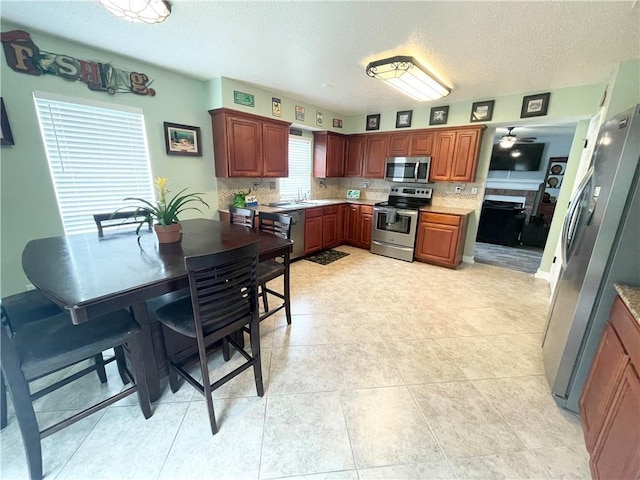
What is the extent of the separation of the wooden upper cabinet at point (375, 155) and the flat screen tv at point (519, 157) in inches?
140

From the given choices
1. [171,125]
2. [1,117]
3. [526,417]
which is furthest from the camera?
[171,125]

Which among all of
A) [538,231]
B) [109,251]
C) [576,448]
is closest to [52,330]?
[109,251]

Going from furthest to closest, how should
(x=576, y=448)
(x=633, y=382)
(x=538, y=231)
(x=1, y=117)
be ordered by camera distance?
(x=538, y=231), (x=1, y=117), (x=576, y=448), (x=633, y=382)

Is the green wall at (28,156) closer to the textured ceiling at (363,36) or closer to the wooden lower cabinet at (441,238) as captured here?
the textured ceiling at (363,36)

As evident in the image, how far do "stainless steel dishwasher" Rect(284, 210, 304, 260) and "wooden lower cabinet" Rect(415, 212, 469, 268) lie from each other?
189 centimetres

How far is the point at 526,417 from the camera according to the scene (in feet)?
5.09

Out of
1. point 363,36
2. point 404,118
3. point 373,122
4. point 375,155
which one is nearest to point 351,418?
point 363,36

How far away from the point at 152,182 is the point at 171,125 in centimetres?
71

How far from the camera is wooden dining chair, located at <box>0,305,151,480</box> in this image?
1.11 metres

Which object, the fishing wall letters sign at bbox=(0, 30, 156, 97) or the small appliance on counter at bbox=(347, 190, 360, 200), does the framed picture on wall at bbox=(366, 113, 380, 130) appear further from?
the fishing wall letters sign at bbox=(0, 30, 156, 97)

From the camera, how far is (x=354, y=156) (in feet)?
16.7

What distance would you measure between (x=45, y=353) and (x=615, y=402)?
2.58m

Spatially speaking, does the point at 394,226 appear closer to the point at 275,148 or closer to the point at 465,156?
the point at 465,156

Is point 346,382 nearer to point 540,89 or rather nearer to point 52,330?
point 52,330
